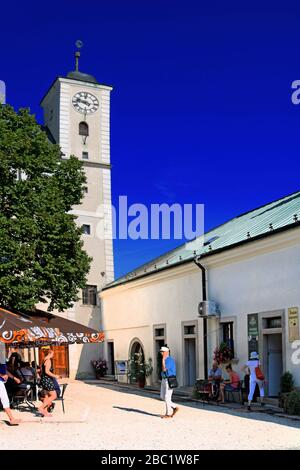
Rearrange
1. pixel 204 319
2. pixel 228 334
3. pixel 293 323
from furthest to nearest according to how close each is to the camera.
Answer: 1. pixel 204 319
2. pixel 228 334
3. pixel 293 323

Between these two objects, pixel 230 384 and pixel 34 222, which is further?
pixel 230 384

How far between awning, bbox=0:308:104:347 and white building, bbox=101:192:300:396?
4850mm

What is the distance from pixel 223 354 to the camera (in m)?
20.0

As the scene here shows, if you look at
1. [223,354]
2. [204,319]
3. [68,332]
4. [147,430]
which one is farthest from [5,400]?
Answer: [204,319]

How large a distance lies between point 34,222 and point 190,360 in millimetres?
8928

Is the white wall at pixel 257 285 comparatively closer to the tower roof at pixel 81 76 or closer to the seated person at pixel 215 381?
the seated person at pixel 215 381

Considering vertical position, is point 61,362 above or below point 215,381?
below

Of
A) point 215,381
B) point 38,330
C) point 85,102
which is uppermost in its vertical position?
point 85,102

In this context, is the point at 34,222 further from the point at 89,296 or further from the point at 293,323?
the point at 89,296

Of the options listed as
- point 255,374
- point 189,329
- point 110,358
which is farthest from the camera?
point 110,358

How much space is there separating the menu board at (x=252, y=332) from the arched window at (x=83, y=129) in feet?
70.5

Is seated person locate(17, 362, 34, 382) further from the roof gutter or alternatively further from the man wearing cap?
the roof gutter

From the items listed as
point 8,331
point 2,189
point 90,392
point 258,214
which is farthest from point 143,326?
point 8,331

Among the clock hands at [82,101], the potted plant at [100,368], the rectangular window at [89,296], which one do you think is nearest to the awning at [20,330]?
the potted plant at [100,368]
